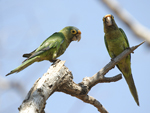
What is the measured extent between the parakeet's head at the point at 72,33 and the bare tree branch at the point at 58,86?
1.81m

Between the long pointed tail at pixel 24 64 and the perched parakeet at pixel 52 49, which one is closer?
the long pointed tail at pixel 24 64

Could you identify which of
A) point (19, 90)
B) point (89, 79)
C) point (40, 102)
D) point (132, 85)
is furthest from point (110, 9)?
point (19, 90)

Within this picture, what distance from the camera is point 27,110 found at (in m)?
2.89

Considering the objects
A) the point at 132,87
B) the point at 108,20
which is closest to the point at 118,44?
the point at 108,20

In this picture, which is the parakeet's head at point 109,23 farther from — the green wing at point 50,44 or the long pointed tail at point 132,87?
the long pointed tail at point 132,87

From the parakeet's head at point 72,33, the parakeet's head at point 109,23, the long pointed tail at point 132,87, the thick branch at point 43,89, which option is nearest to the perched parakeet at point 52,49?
the parakeet's head at point 72,33

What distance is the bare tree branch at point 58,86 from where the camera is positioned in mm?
3117

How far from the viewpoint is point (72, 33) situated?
6004mm

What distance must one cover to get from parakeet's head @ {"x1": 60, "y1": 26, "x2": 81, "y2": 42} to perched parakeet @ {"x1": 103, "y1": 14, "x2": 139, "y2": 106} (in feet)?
2.77

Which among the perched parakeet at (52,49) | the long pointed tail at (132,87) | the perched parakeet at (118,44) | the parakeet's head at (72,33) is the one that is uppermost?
the parakeet's head at (72,33)

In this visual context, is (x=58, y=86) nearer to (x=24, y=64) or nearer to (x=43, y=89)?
(x=43, y=89)

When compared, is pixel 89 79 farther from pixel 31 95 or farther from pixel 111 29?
pixel 111 29

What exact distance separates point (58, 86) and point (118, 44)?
2335mm

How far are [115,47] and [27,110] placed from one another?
332 centimetres
